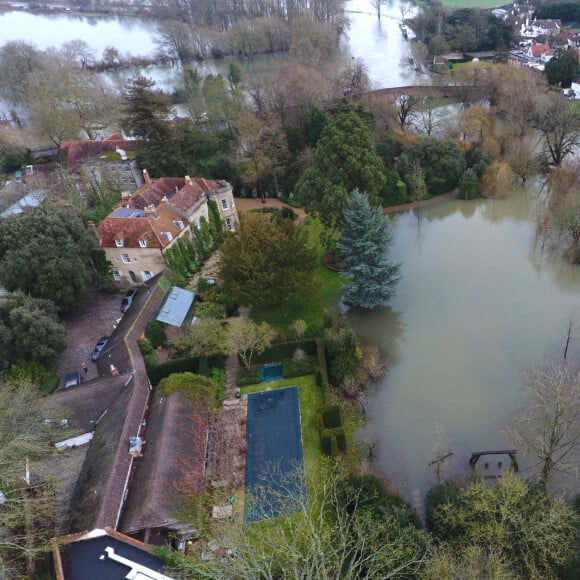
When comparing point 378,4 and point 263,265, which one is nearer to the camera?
point 263,265

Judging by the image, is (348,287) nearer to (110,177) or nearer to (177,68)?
(110,177)

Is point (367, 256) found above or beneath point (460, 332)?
above

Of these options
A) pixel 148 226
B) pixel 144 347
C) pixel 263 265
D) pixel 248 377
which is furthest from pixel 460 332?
pixel 148 226

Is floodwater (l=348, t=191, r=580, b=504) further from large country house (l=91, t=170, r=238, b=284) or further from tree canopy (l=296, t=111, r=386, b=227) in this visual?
large country house (l=91, t=170, r=238, b=284)

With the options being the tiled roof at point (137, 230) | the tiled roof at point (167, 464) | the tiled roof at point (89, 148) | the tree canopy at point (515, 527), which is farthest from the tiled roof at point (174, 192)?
the tree canopy at point (515, 527)

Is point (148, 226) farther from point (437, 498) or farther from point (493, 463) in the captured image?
point (493, 463)
